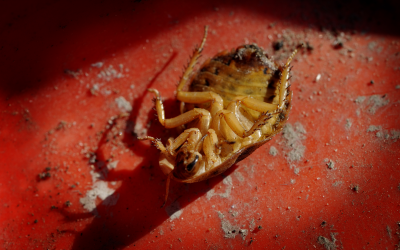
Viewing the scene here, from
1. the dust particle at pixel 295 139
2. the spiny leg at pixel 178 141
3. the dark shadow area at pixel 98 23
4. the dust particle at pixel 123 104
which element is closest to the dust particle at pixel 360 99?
the dust particle at pixel 295 139

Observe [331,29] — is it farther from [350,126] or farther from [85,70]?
[85,70]

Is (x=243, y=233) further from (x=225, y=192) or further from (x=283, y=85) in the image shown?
(x=283, y=85)

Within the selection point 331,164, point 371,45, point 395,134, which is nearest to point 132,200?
point 331,164

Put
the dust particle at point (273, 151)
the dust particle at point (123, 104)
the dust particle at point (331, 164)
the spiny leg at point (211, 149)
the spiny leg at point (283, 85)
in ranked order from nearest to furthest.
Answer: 1. the spiny leg at point (211, 149)
2. the spiny leg at point (283, 85)
3. the dust particle at point (331, 164)
4. the dust particle at point (273, 151)
5. the dust particle at point (123, 104)

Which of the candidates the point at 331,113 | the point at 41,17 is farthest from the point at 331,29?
the point at 41,17

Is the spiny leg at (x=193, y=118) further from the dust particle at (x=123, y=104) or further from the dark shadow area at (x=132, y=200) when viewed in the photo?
the dust particle at (x=123, y=104)

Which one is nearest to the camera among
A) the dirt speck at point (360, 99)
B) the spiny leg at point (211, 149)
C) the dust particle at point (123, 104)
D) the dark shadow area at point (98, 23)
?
the spiny leg at point (211, 149)

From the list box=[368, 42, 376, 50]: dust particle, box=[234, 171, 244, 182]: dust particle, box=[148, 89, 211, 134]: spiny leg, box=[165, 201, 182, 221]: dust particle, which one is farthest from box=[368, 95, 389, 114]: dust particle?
box=[165, 201, 182, 221]: dust particle
